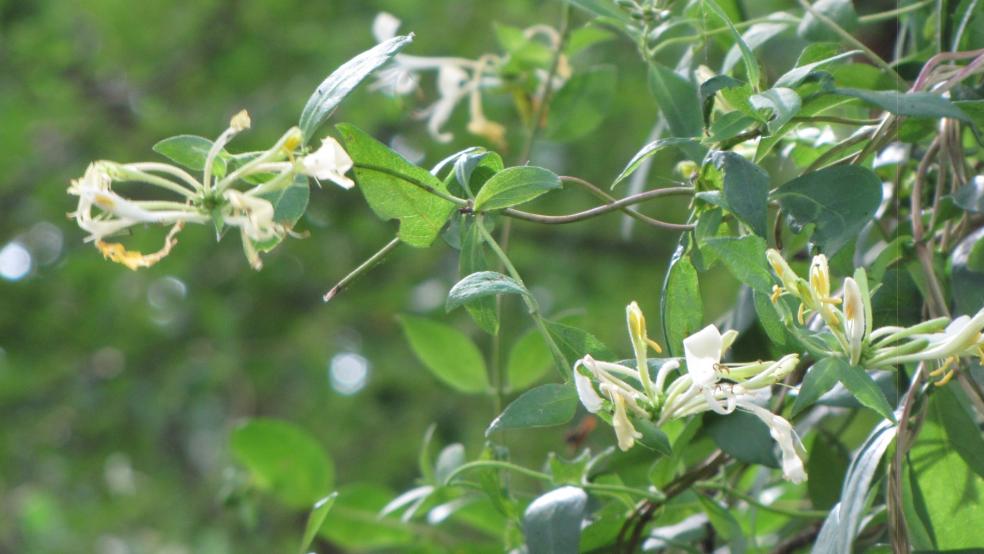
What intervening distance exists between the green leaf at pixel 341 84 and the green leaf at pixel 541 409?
102mm

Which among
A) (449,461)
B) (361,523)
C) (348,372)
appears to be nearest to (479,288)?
(449,461)

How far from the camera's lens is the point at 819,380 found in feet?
1.06

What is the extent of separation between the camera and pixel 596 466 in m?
0.49

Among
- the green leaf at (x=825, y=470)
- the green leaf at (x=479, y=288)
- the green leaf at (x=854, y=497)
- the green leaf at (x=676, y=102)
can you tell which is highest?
the green leaf at (x=676, y=102)

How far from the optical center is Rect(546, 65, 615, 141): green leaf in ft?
2.00

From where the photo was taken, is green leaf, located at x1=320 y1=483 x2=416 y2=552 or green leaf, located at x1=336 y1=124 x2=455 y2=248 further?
green leaf, located at x1=320 y1=483 x2=416 y2=552

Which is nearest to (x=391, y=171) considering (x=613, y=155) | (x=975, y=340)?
(x=975, y=340)

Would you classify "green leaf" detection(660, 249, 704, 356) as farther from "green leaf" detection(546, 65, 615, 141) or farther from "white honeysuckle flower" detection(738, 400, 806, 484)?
"green leaf" detection(546, 65, 615, 141)

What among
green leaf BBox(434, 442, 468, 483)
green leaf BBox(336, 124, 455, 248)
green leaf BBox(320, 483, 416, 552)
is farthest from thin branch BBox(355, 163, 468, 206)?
green leaf BBox(320, 483, 416, 552)

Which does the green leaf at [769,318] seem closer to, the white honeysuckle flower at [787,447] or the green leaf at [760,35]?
the white honeysuckle flower at [787,447]

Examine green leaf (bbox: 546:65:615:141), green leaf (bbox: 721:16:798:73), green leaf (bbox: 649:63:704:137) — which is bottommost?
green leaf (bbox: 649:63:704:137)

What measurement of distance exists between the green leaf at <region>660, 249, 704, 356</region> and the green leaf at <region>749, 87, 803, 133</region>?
0.06 meters

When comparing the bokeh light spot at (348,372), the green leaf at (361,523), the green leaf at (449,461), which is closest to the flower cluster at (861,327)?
the green leaf at (449,461)

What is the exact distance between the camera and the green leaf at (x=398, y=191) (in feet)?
1.15
